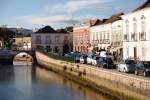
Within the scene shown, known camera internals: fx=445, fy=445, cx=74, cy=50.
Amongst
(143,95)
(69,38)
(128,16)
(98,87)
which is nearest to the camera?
(143,95)

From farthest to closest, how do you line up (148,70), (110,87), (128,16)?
(128,16)
(110,87)
(148,70)

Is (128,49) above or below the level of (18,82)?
above

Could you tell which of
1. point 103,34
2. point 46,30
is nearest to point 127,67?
point 103,34

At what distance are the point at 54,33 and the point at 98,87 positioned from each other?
76.0 meters

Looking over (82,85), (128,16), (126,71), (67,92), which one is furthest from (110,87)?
(128,16)

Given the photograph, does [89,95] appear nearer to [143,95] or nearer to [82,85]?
[82,85]

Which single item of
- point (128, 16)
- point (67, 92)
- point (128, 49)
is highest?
point (128, 16)

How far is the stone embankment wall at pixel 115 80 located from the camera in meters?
33.7

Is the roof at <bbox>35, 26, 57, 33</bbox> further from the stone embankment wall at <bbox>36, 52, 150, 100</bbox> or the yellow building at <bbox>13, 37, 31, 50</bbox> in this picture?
the stone embankment wall at <bbox>36, 52, 150, 100</bbox>

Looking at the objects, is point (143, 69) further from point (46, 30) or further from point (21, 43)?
point (21, 43)

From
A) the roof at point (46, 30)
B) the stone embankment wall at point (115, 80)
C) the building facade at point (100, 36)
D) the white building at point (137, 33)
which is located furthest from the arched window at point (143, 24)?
the roof at point (46, 30)

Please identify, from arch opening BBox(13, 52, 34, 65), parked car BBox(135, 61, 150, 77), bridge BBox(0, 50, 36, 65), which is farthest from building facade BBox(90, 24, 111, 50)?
parked car BBox(135, 61, 150, 77)

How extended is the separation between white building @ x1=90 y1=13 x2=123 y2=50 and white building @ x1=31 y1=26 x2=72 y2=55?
31.7 metres

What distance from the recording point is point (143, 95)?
33188 mm
